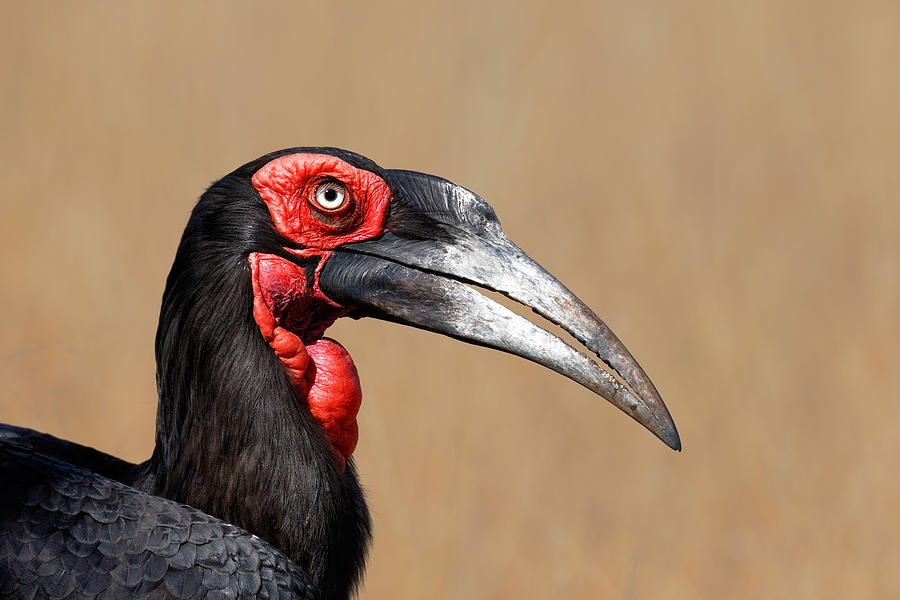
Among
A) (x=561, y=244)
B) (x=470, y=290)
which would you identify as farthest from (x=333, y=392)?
(x=561, y=244)

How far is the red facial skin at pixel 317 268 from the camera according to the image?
2605mm

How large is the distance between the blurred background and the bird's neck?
207cm

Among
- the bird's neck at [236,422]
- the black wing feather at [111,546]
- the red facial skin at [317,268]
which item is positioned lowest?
the black wing feather at [111,546]

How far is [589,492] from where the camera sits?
16.6ft

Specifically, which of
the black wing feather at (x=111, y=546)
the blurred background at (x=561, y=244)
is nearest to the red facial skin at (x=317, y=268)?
the black wing feather at (x=111, y=546)

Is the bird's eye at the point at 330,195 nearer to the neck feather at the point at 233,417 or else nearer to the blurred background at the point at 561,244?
the neck feather at the point at 233,417

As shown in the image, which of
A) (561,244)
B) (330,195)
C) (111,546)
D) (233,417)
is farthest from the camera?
(561,244)

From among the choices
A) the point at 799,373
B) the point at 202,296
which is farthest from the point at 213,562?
the point at 799,373

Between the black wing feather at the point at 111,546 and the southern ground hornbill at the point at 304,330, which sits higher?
the southern ground hornbill at the point at 304,330

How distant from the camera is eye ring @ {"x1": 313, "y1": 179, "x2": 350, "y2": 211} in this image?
264 cm

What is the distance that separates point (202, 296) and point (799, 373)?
3.56 meters

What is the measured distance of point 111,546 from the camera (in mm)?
2242

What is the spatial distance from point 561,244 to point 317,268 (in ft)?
10.7

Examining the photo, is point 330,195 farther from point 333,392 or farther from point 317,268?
point 333,392
